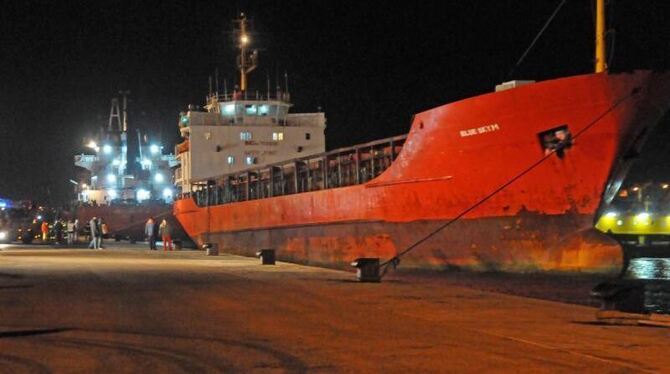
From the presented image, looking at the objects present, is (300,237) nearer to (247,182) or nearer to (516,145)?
(247,182)

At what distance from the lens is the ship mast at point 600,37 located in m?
15.5

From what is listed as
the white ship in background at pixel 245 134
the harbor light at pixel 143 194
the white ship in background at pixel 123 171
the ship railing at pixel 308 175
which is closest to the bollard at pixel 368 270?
the ship railing at pixel 308 175

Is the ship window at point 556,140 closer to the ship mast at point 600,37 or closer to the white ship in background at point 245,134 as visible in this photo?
the ship mast at point 600,37

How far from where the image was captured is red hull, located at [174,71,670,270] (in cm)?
1491

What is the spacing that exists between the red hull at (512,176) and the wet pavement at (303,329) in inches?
55.6

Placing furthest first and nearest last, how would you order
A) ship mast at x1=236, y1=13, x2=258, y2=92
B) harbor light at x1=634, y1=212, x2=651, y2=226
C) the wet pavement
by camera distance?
1. ship mast at x1=236, y1=13, x2=258, y2=92
2. harbor light at x1=634, y1=212, x2=651, y2=226
3. the wet pavement

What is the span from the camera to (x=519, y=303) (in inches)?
418

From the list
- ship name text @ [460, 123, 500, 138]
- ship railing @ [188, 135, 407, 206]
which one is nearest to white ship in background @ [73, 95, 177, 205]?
ship railing @ [188, 135, 407, 206]

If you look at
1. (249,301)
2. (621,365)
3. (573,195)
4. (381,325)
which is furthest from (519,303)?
(573,195)

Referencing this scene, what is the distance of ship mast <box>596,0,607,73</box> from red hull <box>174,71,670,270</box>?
0.80 meters

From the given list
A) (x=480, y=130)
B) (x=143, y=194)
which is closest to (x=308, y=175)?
(x=480, y=130)

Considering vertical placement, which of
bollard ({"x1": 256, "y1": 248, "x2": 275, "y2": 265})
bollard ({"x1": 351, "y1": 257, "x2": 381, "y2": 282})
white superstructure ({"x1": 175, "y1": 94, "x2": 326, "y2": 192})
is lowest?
bollard ({"x1": 351, "y1": 257, "x2": 381, "y2": 282})

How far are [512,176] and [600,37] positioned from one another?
3127 mm

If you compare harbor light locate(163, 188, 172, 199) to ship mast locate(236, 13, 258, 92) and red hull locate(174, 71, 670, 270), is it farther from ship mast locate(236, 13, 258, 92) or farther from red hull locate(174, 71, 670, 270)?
red hull locate(174, 71, 670, 270)
